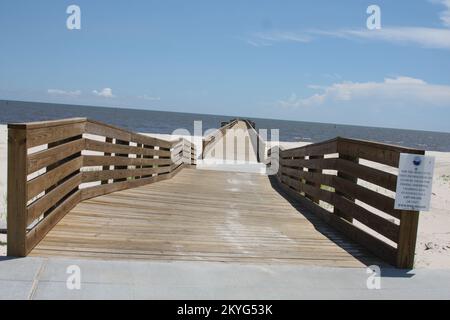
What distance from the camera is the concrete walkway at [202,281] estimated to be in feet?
12.8

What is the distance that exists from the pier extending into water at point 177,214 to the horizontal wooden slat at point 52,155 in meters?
0.01

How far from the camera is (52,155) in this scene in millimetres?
5449

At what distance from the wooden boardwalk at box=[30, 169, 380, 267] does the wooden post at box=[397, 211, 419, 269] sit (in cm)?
33

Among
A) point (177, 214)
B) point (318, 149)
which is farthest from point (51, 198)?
point (318, 149)

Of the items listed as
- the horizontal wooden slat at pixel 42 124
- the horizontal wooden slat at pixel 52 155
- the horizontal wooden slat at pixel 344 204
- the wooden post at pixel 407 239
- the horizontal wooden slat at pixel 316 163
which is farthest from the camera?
the horizontal wooden slat at pixel 316 163

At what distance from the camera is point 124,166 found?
9445mm

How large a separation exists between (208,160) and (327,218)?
16.5 metres

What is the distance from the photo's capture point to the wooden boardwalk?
5141 mm

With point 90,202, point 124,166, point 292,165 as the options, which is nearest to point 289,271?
point 90,202

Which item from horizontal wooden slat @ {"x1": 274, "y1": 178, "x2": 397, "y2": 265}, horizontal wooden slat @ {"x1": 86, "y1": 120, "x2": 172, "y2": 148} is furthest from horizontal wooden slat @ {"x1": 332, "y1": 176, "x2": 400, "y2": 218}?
horizontal wooden slat @ {"x1": 86, "y1": 120, "x2": 172, "y2": 148}

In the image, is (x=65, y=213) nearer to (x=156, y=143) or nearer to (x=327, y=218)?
(x=327, y=218)

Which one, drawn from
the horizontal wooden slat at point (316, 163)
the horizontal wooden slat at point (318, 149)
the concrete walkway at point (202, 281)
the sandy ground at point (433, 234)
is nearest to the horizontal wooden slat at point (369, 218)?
the concrete walkway at point (202, 281)

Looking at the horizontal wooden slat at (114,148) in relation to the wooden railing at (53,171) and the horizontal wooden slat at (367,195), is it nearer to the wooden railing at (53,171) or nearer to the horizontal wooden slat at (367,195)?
the wooden railing at (53,171)

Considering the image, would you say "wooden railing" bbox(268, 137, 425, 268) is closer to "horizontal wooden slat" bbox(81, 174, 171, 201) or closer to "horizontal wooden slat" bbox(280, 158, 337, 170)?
"horizontal wooden slat" bbox(280, 158, 337, 170)
